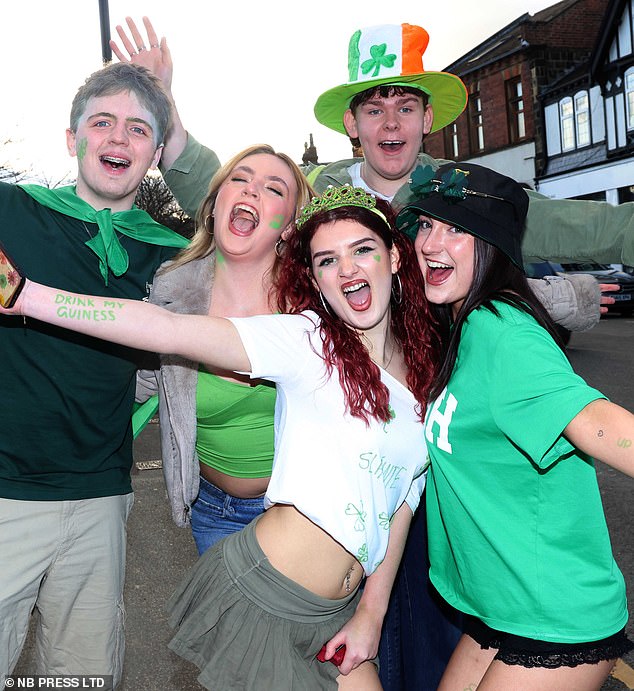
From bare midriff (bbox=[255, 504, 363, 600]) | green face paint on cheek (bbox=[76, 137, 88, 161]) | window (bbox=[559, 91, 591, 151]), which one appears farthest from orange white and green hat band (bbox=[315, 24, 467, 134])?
window (bbox=[559, 91, 591, 151])

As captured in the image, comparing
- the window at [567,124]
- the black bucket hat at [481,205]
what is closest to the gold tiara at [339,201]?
the black bucket hat at [481,205]

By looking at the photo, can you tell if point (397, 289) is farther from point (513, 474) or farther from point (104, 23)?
point (104, 23)

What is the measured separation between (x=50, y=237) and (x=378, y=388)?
135 centimetres

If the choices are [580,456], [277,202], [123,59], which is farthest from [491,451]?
[123,59]

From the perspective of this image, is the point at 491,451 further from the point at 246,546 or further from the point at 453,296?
the point at 246,546

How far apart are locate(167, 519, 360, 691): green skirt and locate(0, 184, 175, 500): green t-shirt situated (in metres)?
0.73

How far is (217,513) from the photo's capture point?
3.20 meters

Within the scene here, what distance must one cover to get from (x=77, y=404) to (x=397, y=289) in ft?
4.14

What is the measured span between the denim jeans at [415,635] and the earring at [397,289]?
36.6 inches

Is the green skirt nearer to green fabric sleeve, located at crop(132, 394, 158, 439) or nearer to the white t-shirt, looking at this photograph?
the white t-shirt

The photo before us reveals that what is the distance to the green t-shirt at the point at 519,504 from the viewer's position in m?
2.08

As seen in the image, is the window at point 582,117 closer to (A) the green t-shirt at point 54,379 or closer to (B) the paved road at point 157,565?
(B) the paved road at point 157,565

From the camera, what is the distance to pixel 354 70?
3.72 m

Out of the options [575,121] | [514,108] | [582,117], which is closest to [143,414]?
[582,117]
